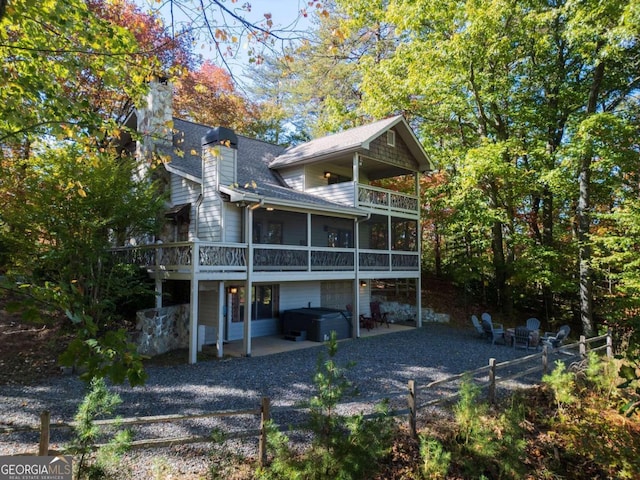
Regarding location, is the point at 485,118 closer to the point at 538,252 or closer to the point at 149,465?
the point at 538,252

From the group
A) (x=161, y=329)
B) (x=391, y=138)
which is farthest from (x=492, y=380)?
(x=391, y=138)

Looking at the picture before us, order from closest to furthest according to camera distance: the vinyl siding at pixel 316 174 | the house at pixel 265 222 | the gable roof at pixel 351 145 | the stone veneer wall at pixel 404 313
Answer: the house at pixel 265 222, the gable roof at pixel 351 145, the vinyl siding at pixel 316 174, the stone veneer wall at pixel 404 313

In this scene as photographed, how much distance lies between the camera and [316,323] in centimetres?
1383

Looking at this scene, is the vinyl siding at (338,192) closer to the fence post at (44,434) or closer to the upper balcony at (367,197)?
the upper balcony at (367,197)

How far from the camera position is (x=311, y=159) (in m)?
16.1

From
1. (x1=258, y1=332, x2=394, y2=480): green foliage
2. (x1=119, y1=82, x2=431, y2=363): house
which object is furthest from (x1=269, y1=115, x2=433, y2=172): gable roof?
(x1=258, y1=332, x2=394, y2=480): green foliage

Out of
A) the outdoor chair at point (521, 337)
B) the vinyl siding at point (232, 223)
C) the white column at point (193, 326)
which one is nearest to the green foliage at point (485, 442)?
the white column at point (193, 326)

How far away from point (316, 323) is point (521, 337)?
6.91 m

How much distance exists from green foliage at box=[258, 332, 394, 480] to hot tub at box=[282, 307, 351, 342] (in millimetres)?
8549

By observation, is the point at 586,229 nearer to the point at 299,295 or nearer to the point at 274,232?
the point at 299,295

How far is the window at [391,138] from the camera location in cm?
1703

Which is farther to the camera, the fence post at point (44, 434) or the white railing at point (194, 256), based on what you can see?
the white railing at point (194, 256)

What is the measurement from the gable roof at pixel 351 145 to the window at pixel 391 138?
0.26m

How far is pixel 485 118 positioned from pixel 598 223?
723 centimetres
